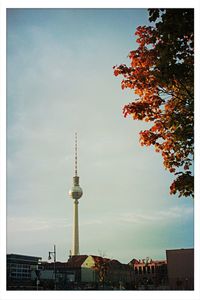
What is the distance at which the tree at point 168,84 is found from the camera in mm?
3395

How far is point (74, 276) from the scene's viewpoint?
29.3m

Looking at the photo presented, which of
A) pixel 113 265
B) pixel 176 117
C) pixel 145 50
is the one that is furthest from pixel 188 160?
pixel 113 265

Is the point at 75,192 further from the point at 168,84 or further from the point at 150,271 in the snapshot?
the point at 168,84

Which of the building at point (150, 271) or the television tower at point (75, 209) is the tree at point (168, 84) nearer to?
the building at point (150, 271)

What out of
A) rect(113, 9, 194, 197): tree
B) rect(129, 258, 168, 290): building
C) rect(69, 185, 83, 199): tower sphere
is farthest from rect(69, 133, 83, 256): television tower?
rect(113, 9, 194, 197): tree

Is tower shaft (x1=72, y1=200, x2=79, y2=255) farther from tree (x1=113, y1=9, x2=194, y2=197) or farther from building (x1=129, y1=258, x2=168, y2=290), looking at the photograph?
tree (x1=113, y1=9, x2=194, y2=197)

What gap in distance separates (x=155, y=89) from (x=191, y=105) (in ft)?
1.25

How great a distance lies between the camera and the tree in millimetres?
3395

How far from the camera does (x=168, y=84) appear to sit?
366cm
